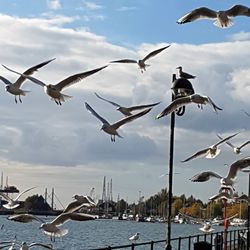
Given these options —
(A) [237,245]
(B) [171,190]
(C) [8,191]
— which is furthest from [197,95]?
(A) [237,245]

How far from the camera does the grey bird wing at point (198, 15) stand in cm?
1437

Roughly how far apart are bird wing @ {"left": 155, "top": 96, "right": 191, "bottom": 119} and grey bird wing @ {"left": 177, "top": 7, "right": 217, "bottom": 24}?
1.44m

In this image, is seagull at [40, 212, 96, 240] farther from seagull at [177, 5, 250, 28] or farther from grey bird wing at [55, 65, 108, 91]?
seagull at [177, 5, 250, 28]

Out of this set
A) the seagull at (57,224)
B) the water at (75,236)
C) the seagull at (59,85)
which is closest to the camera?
the seagull at (57,224)

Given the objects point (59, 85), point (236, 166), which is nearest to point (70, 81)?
point (59, 85)

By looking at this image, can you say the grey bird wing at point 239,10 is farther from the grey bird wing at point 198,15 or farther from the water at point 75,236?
the water at point 75,236

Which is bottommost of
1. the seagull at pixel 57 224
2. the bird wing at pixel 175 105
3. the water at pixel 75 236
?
the seagull at pixel 57 224

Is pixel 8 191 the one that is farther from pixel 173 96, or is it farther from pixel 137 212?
pixel 137 212

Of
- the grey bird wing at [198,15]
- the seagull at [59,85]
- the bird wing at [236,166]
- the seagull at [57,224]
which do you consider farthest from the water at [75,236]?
the grey bird wing at [198,15]

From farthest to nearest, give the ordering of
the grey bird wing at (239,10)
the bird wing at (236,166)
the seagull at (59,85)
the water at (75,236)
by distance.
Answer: the water at (75,236), the bird wing at (236,166), the grey bird wing at (239,10), the seagull at (59,85)

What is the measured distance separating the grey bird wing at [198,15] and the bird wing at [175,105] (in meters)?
1.44

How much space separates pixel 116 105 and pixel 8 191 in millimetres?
4643

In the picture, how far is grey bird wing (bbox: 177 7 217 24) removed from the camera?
14.4m

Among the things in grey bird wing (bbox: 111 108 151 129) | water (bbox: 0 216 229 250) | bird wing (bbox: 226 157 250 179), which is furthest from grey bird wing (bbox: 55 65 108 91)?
bird wing (bbox: 226 157 250 179)
